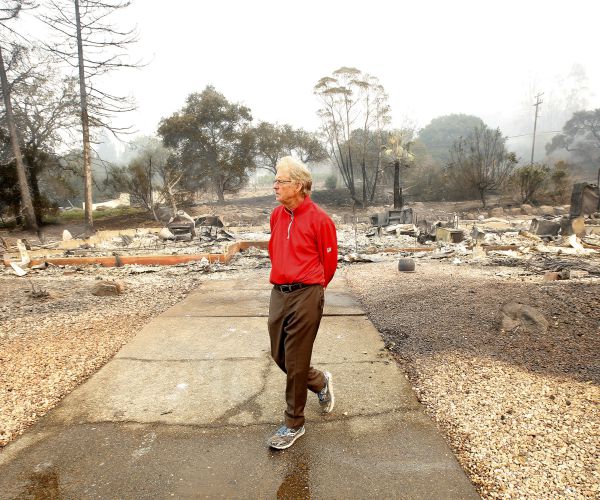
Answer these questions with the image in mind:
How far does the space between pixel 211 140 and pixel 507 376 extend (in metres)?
33.1

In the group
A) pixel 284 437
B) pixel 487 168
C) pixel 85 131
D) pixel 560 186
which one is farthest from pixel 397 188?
pixel 284 437

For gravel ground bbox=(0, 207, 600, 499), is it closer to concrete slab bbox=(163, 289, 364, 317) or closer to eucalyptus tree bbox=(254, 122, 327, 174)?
concrete slab bbox=(163, 289, 364, 317)

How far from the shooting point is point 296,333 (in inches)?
92.1

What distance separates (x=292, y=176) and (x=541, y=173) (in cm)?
2666

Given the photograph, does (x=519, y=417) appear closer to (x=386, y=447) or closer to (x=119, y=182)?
(x=386, y=447)

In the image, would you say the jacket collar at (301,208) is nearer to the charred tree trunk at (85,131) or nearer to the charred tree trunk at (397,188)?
the charred tree trunk at (85,131)

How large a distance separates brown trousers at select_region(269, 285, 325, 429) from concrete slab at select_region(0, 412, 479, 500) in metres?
0.28

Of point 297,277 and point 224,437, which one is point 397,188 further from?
point 224,437

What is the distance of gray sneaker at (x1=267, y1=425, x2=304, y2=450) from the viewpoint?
7.73ft

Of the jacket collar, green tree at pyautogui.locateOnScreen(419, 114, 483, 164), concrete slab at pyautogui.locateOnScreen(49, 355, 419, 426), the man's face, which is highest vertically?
green tree at pyautogui.locateOnScreen(419, 114, 483, 164)

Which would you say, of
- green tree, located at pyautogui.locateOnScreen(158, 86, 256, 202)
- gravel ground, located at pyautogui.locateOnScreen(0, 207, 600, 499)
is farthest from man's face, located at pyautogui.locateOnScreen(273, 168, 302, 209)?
green tree, located at pyautogui.locateOnScreen(158, 86, 256, 202)

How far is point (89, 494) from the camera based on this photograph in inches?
80.4

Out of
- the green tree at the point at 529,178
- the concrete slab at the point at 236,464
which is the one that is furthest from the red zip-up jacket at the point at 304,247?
the green tree at the point at 529,178

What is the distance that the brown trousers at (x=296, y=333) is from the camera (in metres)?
2.33
